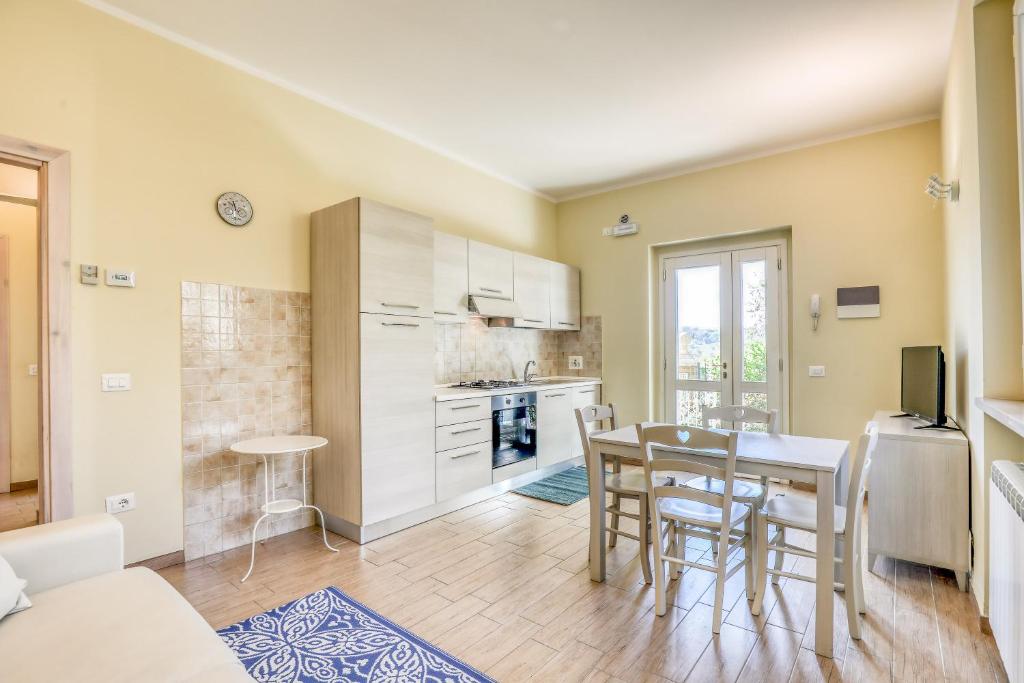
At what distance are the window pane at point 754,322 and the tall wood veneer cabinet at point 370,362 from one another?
2.99 metres

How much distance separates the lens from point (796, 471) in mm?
2074

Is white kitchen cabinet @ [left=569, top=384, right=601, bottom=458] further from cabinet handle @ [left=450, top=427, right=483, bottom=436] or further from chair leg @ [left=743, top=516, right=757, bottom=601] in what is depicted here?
chair leg @ [left=743, top=516, right=757, bottom=601]

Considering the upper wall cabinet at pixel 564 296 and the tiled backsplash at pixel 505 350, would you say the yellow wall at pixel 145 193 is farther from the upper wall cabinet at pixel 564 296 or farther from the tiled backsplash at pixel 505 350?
the upper wall cabinet at pixel 564 296

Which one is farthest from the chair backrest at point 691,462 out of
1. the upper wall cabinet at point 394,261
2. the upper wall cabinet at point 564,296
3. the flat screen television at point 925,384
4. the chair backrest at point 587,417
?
the upper wall cabinet at point 564,296

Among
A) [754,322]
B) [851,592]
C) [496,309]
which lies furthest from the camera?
[754,322]

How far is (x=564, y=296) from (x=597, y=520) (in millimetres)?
3137

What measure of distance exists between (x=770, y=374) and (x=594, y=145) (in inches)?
102

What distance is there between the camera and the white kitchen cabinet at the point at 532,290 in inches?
188

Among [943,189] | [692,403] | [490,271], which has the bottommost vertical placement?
[692,403]

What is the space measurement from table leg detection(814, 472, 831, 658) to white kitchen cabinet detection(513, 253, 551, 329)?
121 inches

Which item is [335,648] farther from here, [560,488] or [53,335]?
[560,488]

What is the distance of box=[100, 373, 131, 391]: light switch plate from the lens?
2.55m

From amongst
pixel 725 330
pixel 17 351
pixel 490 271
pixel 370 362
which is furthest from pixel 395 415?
pixel 17 351

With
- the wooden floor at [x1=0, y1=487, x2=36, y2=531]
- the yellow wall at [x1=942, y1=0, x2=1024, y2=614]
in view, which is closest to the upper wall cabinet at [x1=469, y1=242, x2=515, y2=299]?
the yellow wall at [x1=942, y1=0, x2=1024, y2=614]
